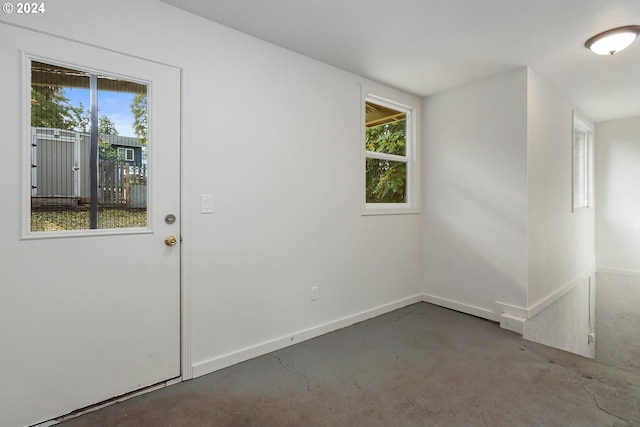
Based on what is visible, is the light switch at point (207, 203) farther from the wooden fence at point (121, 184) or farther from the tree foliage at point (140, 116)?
the tree foliage at point (140, 116)

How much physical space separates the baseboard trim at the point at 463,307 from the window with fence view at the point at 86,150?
3158 millimetres

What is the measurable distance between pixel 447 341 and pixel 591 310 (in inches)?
142

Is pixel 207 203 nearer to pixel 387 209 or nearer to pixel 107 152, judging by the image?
pixel 107 152

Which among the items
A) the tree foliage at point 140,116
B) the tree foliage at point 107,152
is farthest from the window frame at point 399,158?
the tree foliage at point 107,152

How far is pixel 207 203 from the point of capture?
2.13 meters

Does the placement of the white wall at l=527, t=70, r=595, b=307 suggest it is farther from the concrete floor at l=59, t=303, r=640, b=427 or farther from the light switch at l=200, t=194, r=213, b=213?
the light switch at l=200, t=194, r=213, b=213

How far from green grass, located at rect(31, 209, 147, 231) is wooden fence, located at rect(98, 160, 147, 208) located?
0.05 meters

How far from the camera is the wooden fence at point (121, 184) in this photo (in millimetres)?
1826

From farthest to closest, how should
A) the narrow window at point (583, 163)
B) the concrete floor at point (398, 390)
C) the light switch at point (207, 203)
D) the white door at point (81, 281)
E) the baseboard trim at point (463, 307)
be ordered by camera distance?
the narrow window at point (583, 163) → the baseboard trim at point (463, 307) → the light switch at point (207, 203) → the concrete floor at point (398, 390) → the white door at point (81, 281)

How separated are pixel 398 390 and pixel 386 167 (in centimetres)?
232

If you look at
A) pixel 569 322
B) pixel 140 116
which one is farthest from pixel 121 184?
pixel 569 322

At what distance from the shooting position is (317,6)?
197 centimetres

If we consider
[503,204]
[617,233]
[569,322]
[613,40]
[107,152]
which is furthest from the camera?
[617,233]

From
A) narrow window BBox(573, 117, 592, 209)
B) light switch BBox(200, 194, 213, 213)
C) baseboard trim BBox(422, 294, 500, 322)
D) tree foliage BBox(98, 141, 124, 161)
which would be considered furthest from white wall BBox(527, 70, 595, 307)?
tree foliage BBox(98, 141, 124, 161)
